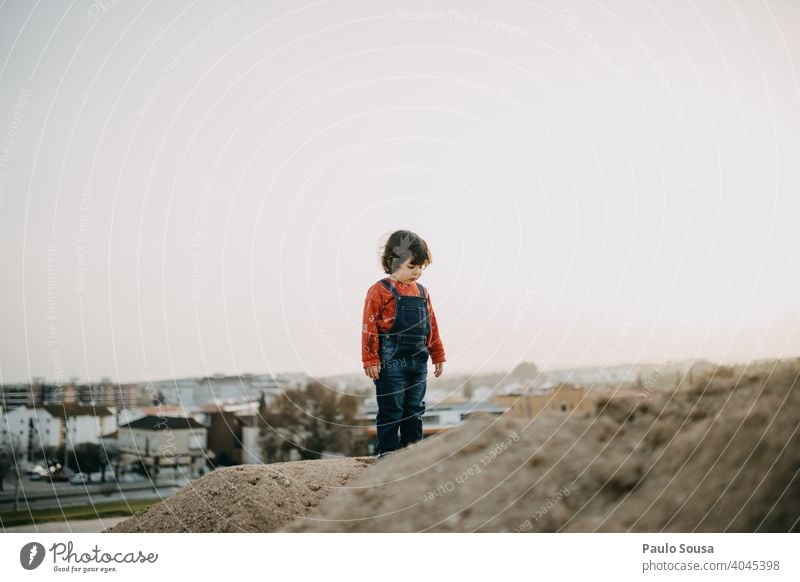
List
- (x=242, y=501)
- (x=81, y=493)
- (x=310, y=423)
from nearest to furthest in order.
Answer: (x=242, y=501) < (x=81, y=493) < (x=310, y=423)

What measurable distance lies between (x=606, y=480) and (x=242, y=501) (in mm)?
1566

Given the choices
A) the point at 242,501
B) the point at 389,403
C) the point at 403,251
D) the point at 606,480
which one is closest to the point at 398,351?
the point at 389,403

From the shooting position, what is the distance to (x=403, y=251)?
139 inches

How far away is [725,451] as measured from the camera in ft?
9.55

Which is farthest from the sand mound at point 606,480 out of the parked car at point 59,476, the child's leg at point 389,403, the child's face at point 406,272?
the parked car at point 59,476

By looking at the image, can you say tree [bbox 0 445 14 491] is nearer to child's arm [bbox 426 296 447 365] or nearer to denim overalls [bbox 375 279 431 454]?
denim overalls [bbox 375 279 431 454]

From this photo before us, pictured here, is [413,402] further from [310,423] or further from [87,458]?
[87,458]

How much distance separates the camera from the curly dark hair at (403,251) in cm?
352

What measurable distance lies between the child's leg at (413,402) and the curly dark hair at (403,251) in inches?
20.0

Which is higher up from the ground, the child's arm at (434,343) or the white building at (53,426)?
the child's arm at (434,343)

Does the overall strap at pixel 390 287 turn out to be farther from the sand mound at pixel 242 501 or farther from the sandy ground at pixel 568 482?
the sand mound at pixel 242 501

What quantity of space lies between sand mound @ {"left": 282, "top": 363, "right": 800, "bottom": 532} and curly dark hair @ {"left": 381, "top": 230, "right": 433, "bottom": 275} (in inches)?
38.0

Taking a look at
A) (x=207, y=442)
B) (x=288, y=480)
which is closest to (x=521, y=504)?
(x=288, y=480)

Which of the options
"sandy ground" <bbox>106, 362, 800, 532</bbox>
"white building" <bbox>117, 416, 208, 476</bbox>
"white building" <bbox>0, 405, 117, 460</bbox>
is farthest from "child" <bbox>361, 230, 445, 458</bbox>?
"white building" <bbox>0, 405, 117, 460</bbox>
